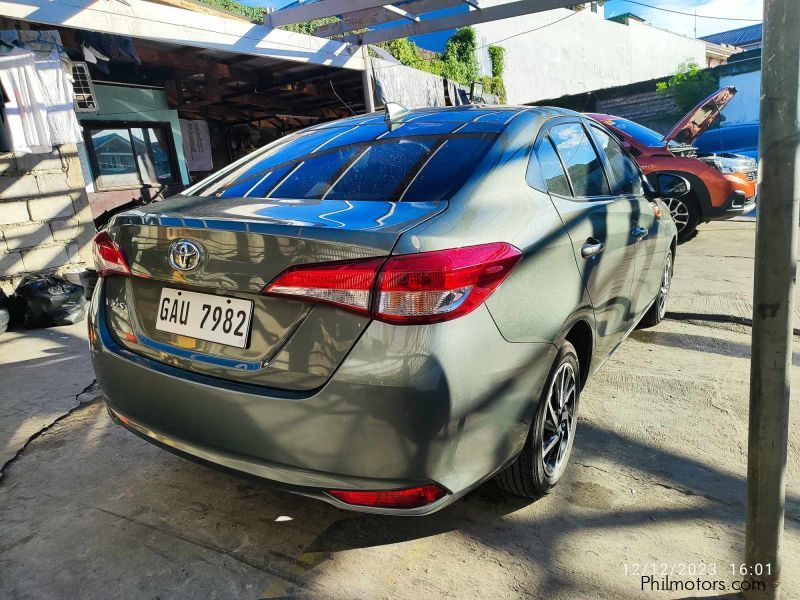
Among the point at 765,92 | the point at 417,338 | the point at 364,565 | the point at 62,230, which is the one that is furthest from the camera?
the point at 62,230

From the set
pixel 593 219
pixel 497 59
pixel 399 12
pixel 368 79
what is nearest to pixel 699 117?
pixel 399 12

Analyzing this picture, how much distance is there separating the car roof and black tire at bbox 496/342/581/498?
3.10 ft

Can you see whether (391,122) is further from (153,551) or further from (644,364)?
(644,364)

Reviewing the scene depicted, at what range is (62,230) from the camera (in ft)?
18.9

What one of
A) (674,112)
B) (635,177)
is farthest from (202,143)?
(674,112)

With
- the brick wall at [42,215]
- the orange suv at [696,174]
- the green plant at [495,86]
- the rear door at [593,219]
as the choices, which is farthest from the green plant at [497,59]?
the rear door at [593,219]

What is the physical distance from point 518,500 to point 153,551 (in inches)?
53.8

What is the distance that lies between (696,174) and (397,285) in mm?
7015

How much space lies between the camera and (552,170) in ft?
7.50

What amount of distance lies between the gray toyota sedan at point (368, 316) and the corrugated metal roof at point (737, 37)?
49.2 metres

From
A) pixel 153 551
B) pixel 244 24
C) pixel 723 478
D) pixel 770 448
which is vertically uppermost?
pixel 244 24

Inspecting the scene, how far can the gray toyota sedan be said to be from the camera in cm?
150

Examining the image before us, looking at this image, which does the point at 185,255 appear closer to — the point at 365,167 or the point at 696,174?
the point at 365,167

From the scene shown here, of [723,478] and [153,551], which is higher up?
[153,551]
